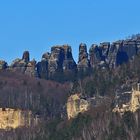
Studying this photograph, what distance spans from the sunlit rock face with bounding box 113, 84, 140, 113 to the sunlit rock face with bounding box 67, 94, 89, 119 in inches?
427

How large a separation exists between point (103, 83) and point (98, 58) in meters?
36.6

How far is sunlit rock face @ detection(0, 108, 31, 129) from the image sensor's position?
171 meters

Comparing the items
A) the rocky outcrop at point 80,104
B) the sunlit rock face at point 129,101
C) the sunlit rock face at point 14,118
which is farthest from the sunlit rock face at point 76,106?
the sunlit rock face at point 129,101

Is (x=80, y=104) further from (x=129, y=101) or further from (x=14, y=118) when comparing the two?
(x=129, y=101)

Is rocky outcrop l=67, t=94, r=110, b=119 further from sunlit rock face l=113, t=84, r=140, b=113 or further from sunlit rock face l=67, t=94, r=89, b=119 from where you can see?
sunlit rock face l=113, t=84, r=140, b=113

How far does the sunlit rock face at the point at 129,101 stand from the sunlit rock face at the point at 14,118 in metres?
24.6

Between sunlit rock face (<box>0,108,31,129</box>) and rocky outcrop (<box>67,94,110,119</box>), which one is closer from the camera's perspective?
rocky outcrop (<box>67,94,110,119</box>)

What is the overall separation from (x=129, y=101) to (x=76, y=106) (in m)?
18.2

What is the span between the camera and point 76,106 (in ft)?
538

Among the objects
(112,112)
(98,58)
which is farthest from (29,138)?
(98,58)

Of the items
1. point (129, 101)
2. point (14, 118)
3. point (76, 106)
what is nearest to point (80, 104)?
point (76, 106)

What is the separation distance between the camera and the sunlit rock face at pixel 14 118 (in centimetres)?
17125

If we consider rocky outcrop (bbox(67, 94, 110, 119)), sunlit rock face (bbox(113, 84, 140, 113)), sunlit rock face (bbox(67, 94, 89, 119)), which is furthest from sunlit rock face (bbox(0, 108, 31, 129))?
sunlit rock face (bbox(113, 84, 140, 113))

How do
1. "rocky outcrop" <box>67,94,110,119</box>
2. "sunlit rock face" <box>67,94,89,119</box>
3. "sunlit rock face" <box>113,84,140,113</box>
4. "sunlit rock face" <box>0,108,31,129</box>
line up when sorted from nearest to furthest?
"sunlit rock face" <box>113,84,140,113</box>, "rocky outcrop" <box>67,94,110,119</box>, "sunlit rock face" <box>67,94,89,119</box>, "sunlit rock face" <box>0,108,31,129</box>
